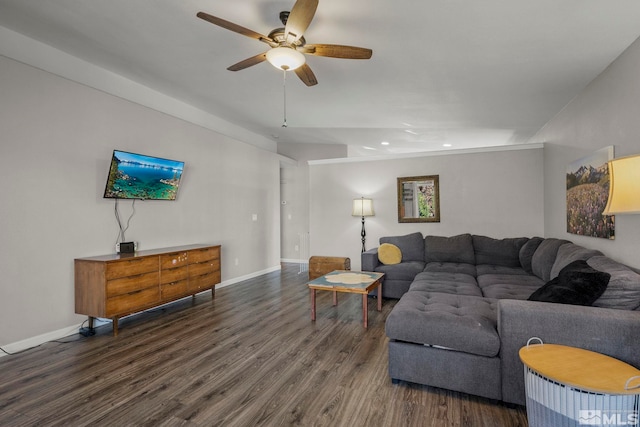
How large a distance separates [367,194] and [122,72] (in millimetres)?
4233

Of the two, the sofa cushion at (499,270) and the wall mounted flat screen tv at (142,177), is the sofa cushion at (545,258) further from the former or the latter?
the wall mounted flat screen tv at (142,177)

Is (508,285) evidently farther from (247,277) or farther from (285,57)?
(247,277)

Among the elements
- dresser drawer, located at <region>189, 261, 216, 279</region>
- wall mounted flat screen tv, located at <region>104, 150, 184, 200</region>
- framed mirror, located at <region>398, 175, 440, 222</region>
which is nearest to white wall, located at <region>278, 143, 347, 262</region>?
framed mirror, located at <region>398, 175, 440, 222</region>

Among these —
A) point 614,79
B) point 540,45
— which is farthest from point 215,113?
point 614,79

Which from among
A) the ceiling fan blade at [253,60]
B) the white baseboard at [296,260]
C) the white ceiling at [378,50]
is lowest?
the white baseboard at [296,260]

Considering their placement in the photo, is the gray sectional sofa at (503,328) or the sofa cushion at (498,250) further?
the sofa cushion at (498,250)

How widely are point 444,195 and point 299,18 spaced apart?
419 cm

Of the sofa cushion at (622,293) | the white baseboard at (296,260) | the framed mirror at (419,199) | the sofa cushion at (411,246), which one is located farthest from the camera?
the white baseboard at (296,260)

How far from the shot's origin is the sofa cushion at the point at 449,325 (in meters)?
2.04

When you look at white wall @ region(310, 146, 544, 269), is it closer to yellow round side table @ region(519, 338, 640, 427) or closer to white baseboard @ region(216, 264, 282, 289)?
white baseboard @ region(216, 264, 282, 289)

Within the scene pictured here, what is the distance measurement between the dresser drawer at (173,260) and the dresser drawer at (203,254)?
11 centimetres
